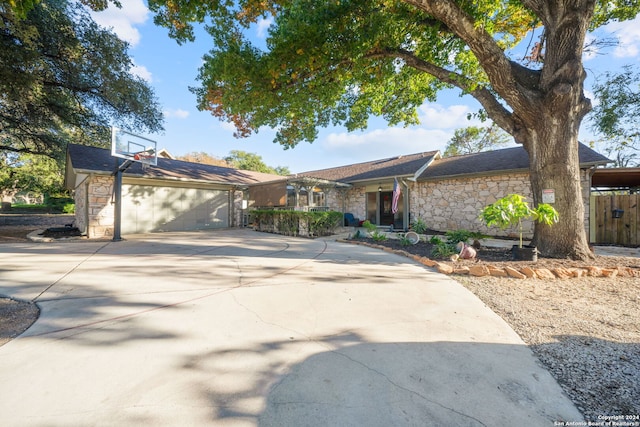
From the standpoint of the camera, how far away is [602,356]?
2.10 metres

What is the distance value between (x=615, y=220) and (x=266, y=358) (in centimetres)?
1237

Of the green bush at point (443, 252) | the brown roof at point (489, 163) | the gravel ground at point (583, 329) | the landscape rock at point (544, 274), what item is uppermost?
the brown roof at point (489, 163)

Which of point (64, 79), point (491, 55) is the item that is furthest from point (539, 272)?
point (64, 79)

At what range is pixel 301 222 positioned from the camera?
1010 centimetres

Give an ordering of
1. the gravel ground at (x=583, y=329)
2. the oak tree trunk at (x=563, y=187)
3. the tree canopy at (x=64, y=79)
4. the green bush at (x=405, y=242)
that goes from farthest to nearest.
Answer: the tree canopy at (x=64, y=79) → the green bush at (x=405, y=242) → the oak tree trunk at (x=563, y=187) → the gravel ground at (x=583, y=329)

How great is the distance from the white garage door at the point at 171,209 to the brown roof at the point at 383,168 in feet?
23.3

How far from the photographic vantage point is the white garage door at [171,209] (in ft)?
34.2

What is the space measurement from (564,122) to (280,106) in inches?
276

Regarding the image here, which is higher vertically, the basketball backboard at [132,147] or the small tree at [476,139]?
the small tree at [476,139]

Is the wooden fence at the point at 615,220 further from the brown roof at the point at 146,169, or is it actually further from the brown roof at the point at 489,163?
the brown roof at the point at 146,169

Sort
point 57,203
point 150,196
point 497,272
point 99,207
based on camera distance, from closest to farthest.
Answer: point 497,272 < point 99,207 < point 150,196 < point 57,203

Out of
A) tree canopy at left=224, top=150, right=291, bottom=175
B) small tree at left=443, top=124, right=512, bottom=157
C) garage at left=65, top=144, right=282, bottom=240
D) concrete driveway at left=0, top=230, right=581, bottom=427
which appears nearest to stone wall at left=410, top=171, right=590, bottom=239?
concrete driveway at left=0, top=230, right=581, bottom=427

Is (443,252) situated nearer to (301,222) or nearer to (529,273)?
(529,273)

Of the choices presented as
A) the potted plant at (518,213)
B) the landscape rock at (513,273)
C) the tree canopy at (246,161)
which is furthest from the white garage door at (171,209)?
the tree canopy at (246,161)
